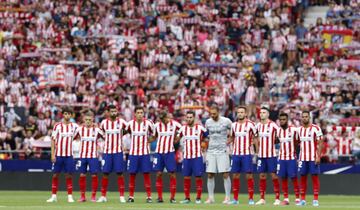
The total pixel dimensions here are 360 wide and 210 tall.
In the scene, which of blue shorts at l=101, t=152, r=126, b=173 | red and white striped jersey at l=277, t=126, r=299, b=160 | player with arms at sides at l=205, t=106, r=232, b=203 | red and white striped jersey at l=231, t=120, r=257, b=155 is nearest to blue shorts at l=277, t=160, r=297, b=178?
red and white striped jersey at l=277, t=126, r=299, b=160

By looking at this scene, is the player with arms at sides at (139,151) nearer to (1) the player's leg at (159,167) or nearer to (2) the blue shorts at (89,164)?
(1) the player's leg at (159,167)

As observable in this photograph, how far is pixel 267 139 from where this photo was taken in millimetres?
30859

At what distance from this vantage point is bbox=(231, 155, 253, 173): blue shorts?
30.7 m

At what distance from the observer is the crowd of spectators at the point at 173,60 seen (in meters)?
42.8

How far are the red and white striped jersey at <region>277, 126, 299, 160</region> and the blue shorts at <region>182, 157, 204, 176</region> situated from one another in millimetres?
2159

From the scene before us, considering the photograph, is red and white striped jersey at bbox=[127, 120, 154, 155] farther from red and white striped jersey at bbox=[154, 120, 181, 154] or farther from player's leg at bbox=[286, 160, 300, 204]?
player's leg at bbox=[286, 160, 300, 204]

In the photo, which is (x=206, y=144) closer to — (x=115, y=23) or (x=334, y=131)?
(x=334, y=131)

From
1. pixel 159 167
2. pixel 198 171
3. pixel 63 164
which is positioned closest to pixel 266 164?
pixel 198 171

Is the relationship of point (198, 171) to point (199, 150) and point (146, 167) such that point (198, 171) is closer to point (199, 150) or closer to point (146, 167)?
point (199, 150)

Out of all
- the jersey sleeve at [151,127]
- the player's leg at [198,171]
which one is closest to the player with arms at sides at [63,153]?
the jersey sleeve at [151,127]

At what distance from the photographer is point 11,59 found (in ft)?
155

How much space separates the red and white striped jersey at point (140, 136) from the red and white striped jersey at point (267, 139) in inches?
112

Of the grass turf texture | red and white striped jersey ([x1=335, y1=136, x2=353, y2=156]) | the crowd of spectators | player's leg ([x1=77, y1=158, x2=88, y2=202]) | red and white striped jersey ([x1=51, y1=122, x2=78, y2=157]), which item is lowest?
the grass turf texture

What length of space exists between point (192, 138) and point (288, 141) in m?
2.49
